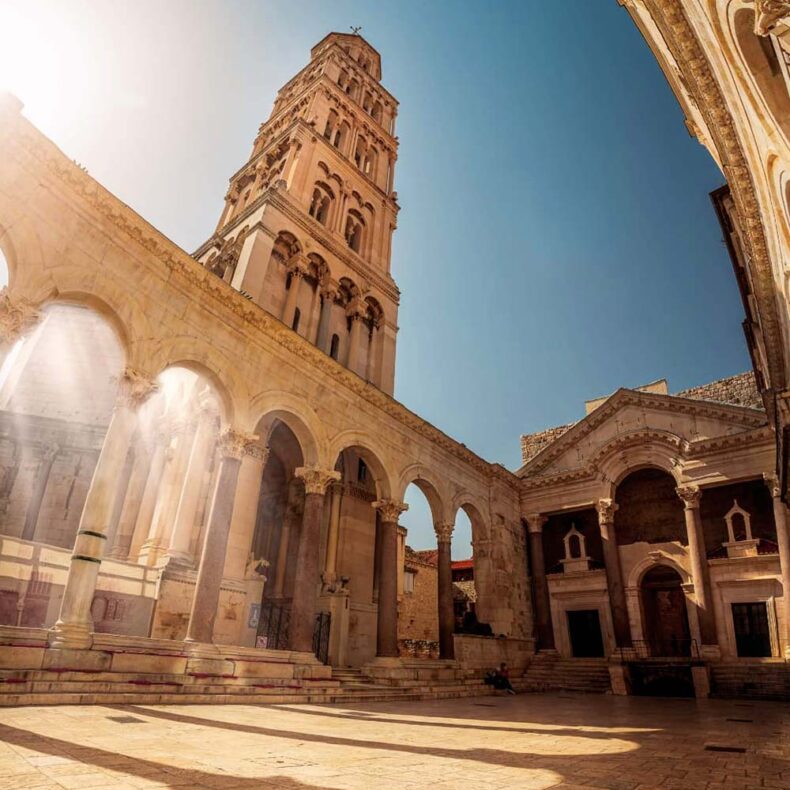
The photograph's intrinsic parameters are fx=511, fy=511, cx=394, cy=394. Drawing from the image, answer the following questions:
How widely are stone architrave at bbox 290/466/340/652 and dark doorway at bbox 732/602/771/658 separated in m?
16.3

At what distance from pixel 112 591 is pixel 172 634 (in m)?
1.80

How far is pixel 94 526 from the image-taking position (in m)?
9.55

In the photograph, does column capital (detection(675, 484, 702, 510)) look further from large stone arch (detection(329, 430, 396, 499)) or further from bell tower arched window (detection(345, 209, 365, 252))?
bell tower arched window (detection(345, 209, 365, 252))

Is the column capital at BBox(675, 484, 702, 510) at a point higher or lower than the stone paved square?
higher

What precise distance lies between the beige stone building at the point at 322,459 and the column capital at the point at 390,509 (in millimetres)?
70

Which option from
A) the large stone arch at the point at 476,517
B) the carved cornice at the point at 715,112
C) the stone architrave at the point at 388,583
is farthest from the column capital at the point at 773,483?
the stone architrave at the point at 388,583

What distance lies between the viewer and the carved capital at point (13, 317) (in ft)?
30.2

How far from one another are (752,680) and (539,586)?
26.1 feet

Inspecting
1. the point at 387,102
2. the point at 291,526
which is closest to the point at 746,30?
the point at 291,526

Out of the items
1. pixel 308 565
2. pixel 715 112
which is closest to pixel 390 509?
pixel 308 565

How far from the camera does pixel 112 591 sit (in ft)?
40.9

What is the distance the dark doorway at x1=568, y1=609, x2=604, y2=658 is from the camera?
2186cm

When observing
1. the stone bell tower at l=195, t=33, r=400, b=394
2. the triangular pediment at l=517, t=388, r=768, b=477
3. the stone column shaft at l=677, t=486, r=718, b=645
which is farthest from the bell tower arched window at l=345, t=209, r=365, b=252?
the stone column shaft at l=677, t=486, r=718, b=645

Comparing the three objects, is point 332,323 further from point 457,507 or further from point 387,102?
point 387,102
